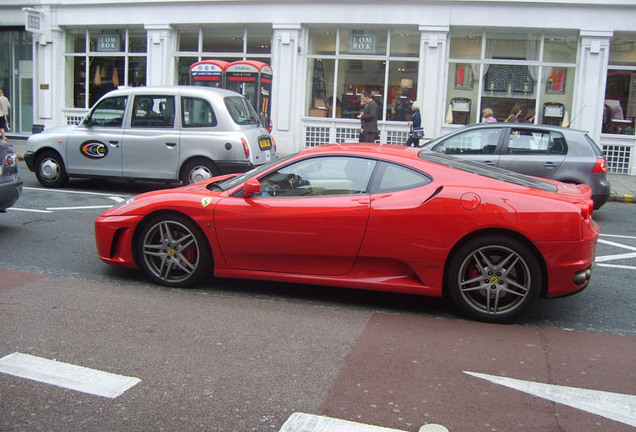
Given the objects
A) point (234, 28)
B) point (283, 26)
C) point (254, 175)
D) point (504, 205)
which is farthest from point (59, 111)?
point (504, 205)

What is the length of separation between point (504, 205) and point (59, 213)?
6802 mm

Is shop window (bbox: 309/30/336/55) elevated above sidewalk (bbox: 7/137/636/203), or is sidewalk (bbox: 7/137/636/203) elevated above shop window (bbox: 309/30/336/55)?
shop window (bbox: 309/30/336/55)

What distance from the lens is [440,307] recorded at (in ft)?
18.5

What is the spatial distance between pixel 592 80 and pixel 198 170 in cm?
1161

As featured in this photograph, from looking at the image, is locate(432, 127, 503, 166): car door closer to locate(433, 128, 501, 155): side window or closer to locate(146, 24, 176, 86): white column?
locate(433, 128, 501, 155): side window

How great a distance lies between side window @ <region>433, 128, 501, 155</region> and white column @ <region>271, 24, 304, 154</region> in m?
9.20

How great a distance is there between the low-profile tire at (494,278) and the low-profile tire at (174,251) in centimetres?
217

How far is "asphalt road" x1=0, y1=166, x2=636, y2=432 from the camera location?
11.8 feet

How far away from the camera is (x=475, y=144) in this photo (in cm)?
1085

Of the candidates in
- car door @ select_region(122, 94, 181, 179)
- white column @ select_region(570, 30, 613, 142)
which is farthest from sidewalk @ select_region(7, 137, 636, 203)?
car door @ select_region(122, 94, 181, 179)

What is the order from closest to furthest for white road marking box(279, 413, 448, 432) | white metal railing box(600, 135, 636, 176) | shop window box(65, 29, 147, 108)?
1. white road marking box(279, 413, 448, 432)
2. white metal railing box(600, 135, 636, 176)
3. shop window box(65, 29, 147, 108)

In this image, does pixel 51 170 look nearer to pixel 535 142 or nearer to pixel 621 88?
pixel 535 142

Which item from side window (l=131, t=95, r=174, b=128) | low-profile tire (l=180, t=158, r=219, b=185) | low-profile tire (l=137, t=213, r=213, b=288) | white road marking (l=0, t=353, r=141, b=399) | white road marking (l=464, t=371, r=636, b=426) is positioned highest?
side window (l=131, t=95, r=174, b=128)

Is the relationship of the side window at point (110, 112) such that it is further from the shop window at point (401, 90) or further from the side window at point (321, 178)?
the shop window at point (401, 90)
